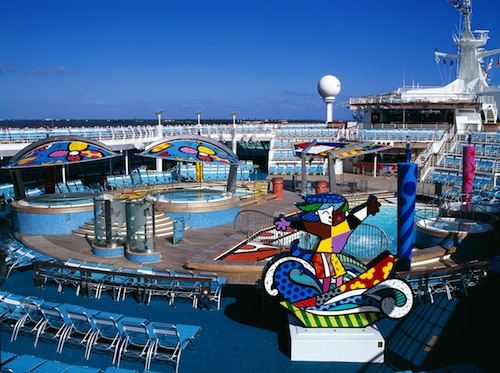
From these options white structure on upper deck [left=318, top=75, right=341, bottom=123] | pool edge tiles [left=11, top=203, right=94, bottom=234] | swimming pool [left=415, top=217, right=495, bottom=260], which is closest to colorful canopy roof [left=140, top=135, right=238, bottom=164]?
pool edge tiles [left=11, top=203, right=94, bottom=234]

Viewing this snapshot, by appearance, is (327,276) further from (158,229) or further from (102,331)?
(158,229)

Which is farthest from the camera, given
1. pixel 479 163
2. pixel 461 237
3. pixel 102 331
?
pixel 479 163

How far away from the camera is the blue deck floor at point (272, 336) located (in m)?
6.46

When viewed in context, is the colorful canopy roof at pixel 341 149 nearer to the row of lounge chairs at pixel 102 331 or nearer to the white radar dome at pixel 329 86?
the row of lounge chairs at pixel 102 331

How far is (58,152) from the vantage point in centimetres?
1445

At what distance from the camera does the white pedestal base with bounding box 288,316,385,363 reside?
6566 millimetres

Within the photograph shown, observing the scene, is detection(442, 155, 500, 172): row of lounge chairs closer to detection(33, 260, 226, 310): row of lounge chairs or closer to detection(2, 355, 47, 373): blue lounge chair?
detection(33, 260, 226, 310): row of lounge chairs

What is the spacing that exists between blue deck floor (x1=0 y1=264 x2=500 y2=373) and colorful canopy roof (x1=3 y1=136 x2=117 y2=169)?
576 cm

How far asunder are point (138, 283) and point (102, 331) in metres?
1.50

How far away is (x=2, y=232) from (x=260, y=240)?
770cm

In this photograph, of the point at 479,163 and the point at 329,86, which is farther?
the point at 329,86

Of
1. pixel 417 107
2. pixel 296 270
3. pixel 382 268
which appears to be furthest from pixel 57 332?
pixel 417 107

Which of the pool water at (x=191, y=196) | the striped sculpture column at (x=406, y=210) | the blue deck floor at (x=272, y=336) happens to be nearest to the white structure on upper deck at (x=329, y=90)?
the pool water at (x=191, y=196)

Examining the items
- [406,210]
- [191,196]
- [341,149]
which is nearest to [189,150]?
[191,196]
